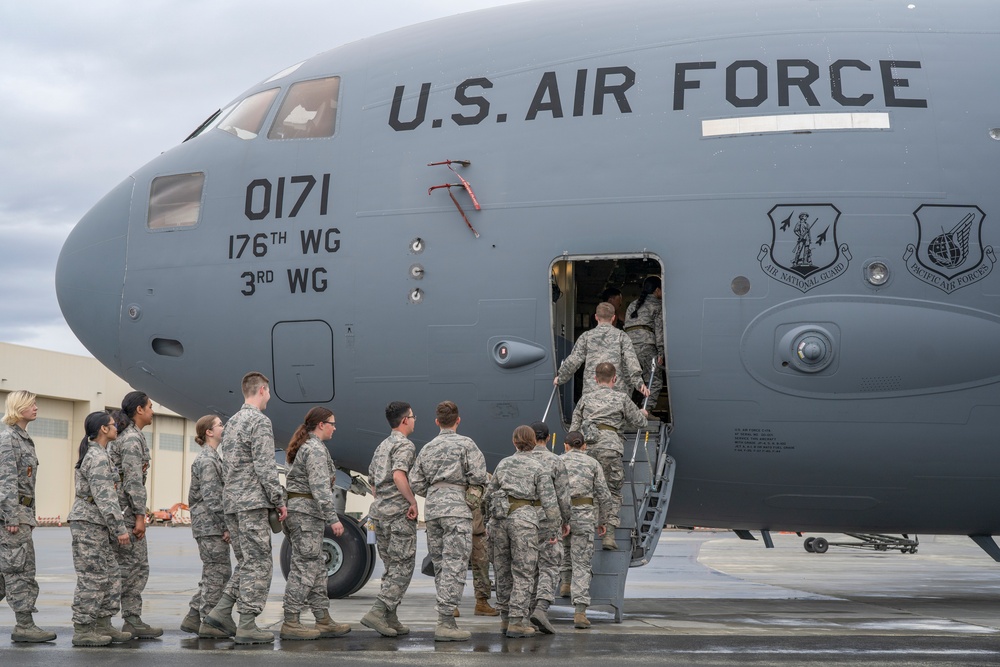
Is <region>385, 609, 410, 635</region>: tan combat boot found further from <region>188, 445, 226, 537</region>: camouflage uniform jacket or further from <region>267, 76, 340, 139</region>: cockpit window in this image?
<region>267, 76, 340, 139</region>: cockpit window

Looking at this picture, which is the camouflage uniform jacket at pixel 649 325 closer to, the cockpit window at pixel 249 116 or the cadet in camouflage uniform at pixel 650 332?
the cadet in camouflage uniform at pixel 650 332

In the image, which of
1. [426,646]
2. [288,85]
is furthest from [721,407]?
[288,85]

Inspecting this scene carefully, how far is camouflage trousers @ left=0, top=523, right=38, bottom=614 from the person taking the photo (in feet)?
31.6

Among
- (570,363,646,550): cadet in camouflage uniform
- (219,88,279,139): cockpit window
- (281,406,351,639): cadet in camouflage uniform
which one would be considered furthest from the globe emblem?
(219,88,279,139): cockpit window

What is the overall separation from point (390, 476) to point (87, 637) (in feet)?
9.70

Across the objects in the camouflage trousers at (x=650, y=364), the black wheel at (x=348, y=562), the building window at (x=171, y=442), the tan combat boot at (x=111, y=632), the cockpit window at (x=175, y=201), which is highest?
the cockpit window at (x=175, y=201)

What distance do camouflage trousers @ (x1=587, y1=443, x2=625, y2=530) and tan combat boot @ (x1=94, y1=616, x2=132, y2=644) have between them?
188 inches

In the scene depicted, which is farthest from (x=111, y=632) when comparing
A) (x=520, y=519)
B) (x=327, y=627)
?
(x=520, y=519)

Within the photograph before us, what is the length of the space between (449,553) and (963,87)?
288 inches

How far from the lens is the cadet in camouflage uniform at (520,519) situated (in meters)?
10.1

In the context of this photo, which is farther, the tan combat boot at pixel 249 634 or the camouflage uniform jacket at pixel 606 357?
the camouflage uniform jacket at pixel 606 357


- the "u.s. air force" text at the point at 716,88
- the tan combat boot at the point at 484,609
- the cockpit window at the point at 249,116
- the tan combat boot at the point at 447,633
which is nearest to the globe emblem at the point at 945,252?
the "u.s. air force" text at the point at 716,88

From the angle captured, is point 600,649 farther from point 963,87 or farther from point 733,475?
point 963,87

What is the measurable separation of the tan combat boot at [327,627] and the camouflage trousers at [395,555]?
0.46 metres
